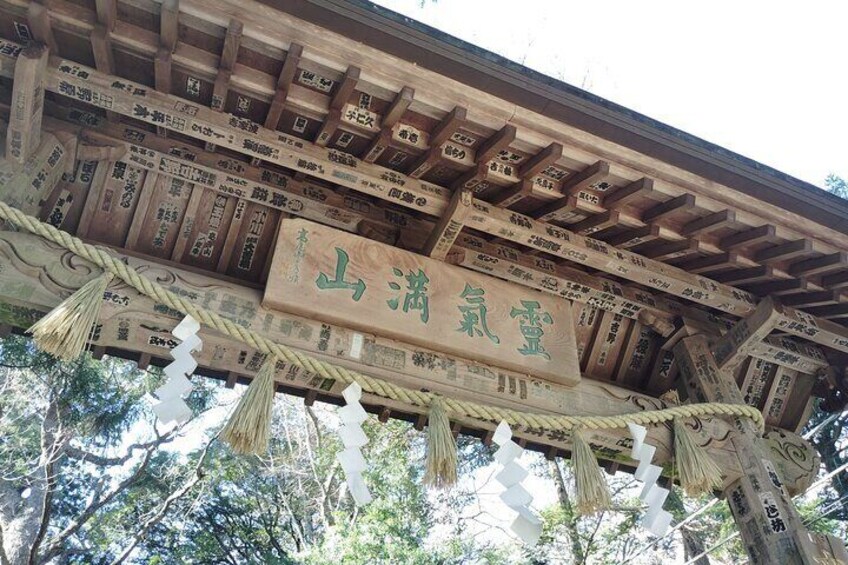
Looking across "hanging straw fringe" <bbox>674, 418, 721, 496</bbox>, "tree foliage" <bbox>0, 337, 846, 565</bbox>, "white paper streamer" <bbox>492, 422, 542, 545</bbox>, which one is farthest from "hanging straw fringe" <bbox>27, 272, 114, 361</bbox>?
"tree foliage" <bbox>0, 337, 846, 565</bbox>

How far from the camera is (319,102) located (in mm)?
2516

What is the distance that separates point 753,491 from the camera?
3027 millimetres

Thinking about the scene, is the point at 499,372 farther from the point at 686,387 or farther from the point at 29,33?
the point at 29,33

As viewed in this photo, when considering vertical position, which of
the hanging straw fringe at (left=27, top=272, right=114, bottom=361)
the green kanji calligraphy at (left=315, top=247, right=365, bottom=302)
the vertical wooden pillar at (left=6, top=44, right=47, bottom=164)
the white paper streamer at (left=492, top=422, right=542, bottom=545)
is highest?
the vertical wooden pillar at (left=6, top=44, right=47, bottom=164)

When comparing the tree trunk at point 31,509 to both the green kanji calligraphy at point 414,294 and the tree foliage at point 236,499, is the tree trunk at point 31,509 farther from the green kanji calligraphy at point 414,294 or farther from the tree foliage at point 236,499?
the green kanji calligraphy at point 414,294

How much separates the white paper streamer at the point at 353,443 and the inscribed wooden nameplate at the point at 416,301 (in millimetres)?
402

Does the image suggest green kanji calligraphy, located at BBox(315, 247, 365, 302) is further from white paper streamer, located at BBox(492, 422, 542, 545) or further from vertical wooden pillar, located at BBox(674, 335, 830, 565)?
vertical wooden pillar, located at BBox(674, 335, 830, 565)

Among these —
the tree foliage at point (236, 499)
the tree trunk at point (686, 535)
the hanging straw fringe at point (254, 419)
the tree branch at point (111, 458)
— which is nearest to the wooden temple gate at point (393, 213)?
Answer: the hanging straw fringe at point (254, 419)

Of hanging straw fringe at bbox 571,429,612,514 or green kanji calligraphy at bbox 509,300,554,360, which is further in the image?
green kanji calligraphy at bbox 509,300,554,360

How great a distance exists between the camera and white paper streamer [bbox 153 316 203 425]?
84.3 inches

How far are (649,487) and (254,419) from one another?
6.32 feet

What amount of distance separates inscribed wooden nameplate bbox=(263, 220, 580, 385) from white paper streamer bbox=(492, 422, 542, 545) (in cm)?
47

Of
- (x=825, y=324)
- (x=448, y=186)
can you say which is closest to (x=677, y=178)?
(x=448, y=186)

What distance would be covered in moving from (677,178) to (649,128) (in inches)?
12.3
